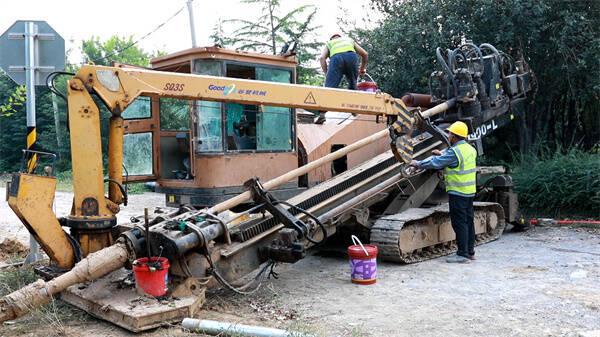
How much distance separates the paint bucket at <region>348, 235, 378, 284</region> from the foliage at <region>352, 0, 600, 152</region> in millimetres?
6920

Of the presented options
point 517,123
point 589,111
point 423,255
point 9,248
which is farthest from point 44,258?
point 589,111

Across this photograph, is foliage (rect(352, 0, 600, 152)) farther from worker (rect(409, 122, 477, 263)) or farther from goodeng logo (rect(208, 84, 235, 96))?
goodeng logo (rect(208, 84, 235, 96))

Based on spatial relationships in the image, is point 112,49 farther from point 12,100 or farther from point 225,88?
point 225,88

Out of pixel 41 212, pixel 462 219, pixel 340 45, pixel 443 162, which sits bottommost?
pixel 462 219

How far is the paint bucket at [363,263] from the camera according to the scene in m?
6.55

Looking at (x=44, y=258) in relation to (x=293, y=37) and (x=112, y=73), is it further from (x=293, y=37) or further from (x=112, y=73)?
(x=293, y=37)

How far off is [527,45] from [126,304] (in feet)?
32.6

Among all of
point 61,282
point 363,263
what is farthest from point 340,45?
→ point 61,282

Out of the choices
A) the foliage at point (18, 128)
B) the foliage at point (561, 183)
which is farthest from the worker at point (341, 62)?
the foliage at point (18, 128)

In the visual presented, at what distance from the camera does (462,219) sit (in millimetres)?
7762

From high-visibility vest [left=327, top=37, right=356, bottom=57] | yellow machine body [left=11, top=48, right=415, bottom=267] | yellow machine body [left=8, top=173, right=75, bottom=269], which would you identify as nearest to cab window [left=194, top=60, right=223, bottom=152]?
yellow machine body [left=11, top=48, right=415, bottom=267]

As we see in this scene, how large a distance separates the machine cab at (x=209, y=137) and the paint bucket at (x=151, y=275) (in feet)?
7.36

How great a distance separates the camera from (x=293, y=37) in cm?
2084

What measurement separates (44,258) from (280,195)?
3.04 meters
